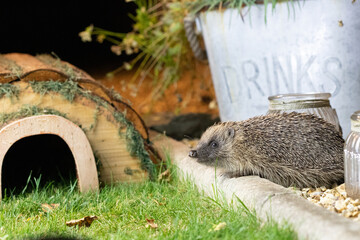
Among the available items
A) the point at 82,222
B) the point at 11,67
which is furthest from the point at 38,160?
the point at 82,222

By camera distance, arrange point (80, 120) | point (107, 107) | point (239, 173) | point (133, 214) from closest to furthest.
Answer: point (133, 214) < point (239, 173) < point (80, 120) < point (107, 107)

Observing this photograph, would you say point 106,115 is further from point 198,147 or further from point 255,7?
point 255,7

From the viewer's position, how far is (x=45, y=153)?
4.45m

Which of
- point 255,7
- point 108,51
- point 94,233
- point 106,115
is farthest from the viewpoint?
point 108,51

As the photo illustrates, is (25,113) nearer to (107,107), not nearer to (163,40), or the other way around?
(107,107)

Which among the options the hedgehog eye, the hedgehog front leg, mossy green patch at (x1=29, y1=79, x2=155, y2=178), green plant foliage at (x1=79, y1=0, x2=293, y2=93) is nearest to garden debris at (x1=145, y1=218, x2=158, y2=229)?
the hedgehog front leg

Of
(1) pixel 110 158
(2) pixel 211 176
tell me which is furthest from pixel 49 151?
(2) pixel 211 176

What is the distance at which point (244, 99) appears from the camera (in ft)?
14.7

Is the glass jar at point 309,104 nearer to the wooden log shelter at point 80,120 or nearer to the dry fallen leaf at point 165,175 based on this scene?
the dry fallen leaf at point 165,175

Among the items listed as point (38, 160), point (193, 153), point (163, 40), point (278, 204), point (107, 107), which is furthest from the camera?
point (163, 40)

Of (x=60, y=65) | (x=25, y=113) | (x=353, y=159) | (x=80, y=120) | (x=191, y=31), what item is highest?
(x=191, y=31)

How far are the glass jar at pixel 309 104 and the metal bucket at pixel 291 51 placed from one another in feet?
1.84

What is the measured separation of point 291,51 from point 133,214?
80.4 inches

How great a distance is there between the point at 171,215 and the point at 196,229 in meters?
0.52
